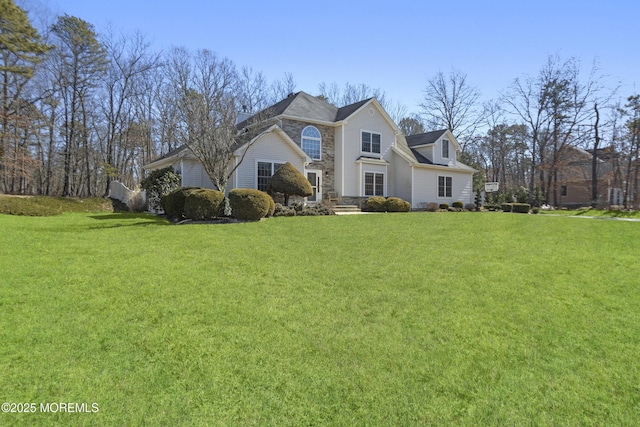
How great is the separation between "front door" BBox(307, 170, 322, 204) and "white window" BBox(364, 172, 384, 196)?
11.1ft

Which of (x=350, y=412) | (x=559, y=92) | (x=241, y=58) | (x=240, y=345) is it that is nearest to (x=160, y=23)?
(x=241, y=58)

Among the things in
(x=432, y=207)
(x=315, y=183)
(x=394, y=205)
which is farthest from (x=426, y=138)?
(x=315, y=183)

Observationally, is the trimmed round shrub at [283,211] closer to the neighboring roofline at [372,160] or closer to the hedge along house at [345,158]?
the hedge along house at [345,158]

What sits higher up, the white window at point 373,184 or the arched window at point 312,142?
the arched window at point 312,142

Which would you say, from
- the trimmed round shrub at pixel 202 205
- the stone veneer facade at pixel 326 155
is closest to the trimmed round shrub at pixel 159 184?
the trimmed round shrub at pixel 202 205

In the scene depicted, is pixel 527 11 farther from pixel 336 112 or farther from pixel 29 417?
pixel 336 112

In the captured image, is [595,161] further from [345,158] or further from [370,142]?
[345,158]

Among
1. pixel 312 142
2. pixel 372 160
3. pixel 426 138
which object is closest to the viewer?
pixel 312 142

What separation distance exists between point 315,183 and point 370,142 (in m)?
5.47

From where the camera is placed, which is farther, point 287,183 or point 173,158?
point 173,158

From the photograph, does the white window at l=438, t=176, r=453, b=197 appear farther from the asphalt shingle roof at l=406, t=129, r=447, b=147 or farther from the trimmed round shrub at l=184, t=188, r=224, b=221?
the trimmed round shrub at l=184, t=188, r=224, b=221

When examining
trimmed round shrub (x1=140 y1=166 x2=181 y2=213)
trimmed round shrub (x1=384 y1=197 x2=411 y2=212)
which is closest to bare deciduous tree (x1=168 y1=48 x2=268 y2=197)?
trimmed round shrub (x1=140 y1=166 x2=181 y2=213)

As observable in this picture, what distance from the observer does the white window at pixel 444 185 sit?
80.7 feet

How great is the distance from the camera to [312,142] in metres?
21.2
